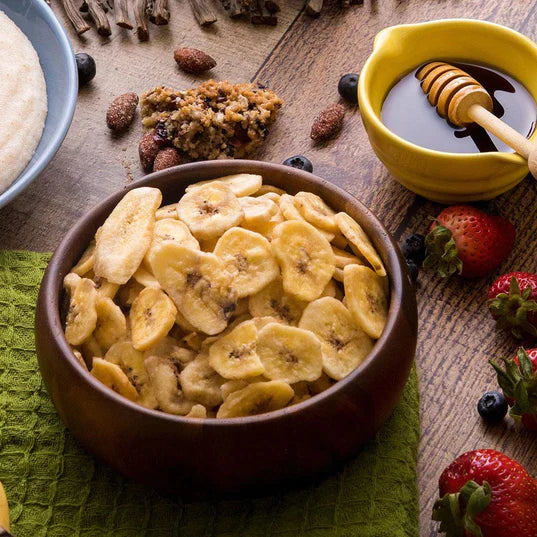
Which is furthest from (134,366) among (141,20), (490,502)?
(141,20)

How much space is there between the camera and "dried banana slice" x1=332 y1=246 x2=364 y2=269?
112cm

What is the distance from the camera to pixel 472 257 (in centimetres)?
138

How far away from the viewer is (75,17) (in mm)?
1809

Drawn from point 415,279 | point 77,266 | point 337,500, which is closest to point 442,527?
point 337,500

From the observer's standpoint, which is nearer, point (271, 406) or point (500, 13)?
point (271, 406)

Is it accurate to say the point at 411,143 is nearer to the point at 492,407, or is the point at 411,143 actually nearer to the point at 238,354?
the point at 492,407

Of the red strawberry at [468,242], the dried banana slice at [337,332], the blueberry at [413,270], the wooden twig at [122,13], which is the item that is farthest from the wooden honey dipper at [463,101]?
the wooden twig at [122,13]

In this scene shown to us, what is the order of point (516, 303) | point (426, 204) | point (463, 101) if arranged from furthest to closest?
point (426, 204), point (463, 101), point (516, 303)

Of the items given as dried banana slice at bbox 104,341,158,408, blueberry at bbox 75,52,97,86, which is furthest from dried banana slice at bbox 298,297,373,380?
blueberry at bbox 75,52,97,86

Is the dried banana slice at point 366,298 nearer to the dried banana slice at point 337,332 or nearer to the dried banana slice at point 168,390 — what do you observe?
the dried banana slice at point 337,332

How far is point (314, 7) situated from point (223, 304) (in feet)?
3.21

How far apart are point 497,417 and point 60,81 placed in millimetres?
998

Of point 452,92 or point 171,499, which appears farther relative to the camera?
point 452,92

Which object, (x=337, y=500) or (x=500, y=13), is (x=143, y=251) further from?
(x=500, y=13)
